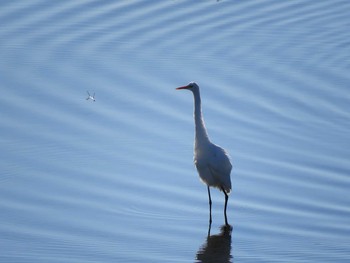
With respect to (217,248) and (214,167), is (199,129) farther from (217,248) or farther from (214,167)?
(217,248)

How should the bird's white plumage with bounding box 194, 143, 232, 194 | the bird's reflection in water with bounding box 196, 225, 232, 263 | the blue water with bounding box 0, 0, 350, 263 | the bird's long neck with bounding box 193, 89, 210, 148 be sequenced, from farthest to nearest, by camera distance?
the bird's long neck with bounding box 193, 89, 210, 148 < the bird's white plumage with bounding box 194, 143, 232, 194 < the blue water with bounding box 0, 0, 350, 263 < the bird's reflection in water with bounding box 196, 225, 232, 263

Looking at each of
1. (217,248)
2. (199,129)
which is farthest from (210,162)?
(217,248)

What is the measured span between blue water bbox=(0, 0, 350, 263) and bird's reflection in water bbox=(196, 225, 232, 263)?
0.02 metres

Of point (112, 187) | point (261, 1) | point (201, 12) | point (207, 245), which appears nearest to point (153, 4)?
point (201, 12)

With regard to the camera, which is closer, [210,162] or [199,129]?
[210,162]

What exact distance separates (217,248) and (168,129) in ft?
9.86

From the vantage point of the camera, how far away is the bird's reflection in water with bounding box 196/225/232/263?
28.1 ft

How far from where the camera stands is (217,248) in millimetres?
8867

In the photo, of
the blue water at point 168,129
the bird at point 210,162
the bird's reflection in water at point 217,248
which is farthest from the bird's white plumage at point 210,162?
the bird's reflection in water at point 217,248

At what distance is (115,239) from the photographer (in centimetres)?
870

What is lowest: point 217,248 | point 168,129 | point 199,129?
point 217,248

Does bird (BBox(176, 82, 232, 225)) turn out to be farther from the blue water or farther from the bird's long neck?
the blue water

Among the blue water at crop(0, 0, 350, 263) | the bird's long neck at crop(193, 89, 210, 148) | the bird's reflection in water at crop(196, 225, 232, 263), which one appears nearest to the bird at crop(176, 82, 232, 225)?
the bird's long neck at crop(193, 89, 210, 148)

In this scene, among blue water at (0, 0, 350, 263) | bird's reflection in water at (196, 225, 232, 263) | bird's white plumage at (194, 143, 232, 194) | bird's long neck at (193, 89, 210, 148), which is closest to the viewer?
bird's reflection in water at (196, 225, 232, 263)
